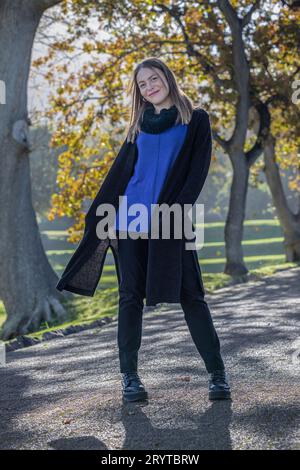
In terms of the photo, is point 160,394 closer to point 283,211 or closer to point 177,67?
point 177,67

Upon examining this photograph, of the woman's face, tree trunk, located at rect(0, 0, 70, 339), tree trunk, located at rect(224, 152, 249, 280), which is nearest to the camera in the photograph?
the woman's face

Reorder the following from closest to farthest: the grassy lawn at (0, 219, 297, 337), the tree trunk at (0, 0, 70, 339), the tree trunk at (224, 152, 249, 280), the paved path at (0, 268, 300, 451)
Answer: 1. the paved path at (0, 268, 300, 451)
2. the tree trunk at (0, 0, 70, 339)
3. the grassy lawn at (0, 219, 297, 337)
4. the tree trunk at (224, 152, 249, 280)

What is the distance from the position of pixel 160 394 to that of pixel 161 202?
4.09 feet

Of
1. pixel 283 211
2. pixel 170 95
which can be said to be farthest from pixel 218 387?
pixel 283 211

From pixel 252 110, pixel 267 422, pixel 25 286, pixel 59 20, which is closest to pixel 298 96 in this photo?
pixel 252 110

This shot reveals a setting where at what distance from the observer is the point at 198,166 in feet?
17.8

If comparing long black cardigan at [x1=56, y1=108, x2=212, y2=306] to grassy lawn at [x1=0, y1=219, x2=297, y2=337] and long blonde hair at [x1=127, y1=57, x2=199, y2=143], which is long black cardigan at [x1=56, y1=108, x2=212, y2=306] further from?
grassy lawn at [x1=0, y1=219, x2=297, y2=337]

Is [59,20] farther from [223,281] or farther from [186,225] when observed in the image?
[186,225]

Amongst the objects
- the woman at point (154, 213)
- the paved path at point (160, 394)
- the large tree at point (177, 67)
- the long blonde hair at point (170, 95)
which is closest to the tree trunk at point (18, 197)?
the paved path at point (160, 394)

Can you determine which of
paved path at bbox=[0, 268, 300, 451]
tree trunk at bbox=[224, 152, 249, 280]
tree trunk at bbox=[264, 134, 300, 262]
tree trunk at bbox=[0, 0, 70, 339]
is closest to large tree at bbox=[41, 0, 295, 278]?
tree trunk at bbox=[224, 152, 249, 280]

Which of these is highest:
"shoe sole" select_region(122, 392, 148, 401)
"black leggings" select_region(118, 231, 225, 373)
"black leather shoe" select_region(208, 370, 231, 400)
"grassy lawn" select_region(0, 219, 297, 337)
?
"black leggings" select_region(118, 231, 225, 373)

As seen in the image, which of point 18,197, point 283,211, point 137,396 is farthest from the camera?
point 283,211

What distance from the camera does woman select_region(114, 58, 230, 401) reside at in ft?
17.9

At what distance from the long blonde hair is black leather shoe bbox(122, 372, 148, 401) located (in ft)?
4.71
